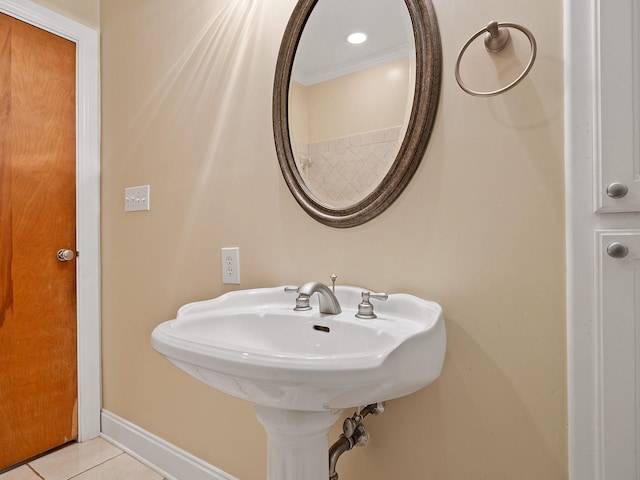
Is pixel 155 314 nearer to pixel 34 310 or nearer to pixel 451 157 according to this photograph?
pixel 34 310

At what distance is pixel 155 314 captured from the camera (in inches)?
61.7

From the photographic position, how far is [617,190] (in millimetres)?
691

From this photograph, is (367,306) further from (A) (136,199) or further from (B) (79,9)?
(B) (79,9)

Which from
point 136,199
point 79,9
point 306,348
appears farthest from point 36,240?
point 306,348

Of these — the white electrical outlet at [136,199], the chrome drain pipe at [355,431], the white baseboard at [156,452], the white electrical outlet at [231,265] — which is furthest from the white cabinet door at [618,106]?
the white electrical outlet at [136,199]

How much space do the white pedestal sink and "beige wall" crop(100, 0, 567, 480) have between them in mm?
136

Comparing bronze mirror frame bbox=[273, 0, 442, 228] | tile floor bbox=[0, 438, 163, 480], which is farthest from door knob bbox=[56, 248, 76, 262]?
bronze mirror frame bbox=[273, 0, 442, 228]

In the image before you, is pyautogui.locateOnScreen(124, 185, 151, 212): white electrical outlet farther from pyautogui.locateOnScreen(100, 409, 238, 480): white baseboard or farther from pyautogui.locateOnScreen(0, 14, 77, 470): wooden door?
pyautogui.locateOnScreen(100, 409, 238, 480): white baseboard

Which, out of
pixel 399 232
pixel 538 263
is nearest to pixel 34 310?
pixel 399 232

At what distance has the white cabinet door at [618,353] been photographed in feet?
2.25

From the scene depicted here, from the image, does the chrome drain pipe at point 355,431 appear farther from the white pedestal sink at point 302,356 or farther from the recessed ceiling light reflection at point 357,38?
the recessed ceiling light reflection at point 357,38

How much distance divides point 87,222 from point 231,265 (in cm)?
93

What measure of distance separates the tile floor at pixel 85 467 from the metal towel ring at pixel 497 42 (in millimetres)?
1753

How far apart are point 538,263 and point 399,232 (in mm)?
326
